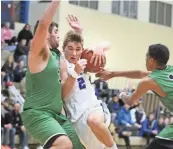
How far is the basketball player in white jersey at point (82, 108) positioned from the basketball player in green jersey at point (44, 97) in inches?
9.8

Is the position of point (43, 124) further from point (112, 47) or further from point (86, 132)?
point (112, 47)

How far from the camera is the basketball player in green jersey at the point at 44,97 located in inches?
174

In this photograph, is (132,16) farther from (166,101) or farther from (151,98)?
(166,101)

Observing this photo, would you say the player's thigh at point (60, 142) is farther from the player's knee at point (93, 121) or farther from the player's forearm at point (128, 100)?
the player's forearm at point (128, 100)

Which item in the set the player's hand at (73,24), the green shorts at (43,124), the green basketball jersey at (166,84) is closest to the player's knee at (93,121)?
the green shorts at (43,124)

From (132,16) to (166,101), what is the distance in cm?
1541

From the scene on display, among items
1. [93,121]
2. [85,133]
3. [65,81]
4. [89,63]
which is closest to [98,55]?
[89,63]

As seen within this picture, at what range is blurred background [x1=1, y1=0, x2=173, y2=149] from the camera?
44.9 feet

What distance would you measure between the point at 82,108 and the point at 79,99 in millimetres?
97

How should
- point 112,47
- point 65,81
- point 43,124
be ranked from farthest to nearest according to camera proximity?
point 112,47 → point 65,81 → point 43,124

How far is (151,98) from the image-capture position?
18391 millimetres

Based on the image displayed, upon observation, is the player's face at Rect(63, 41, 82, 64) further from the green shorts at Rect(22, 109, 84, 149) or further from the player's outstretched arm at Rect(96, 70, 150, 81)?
the green shorts at Rect(22, 109, 84, 149)

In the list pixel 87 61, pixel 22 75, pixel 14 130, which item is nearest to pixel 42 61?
pixel 87 61

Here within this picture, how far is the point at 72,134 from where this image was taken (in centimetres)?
484
